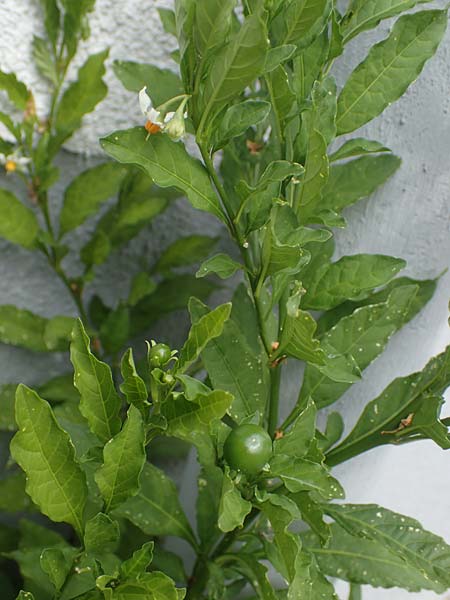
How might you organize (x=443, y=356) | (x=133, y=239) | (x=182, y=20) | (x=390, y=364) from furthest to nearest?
(x=133, y=239), (x=390, y=364), (x=443, y=356), (x=182, y=20)

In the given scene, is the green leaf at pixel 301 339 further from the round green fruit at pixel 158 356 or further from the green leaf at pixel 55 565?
the green leaf at pixel 55 565

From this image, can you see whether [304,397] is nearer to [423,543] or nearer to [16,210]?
[423,543]

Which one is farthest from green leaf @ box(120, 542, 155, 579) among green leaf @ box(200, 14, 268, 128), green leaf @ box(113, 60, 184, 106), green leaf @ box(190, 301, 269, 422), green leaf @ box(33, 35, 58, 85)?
green leaf @ box(33, 35, 58, 85)

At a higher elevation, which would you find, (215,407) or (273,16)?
(273,16)

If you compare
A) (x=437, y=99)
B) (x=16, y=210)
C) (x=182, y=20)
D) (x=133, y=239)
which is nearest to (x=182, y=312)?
(x=133, y=239)

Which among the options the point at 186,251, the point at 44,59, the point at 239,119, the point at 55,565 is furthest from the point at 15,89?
the point at 55,565

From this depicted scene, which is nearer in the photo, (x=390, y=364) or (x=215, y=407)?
(x=215, y=407)
